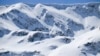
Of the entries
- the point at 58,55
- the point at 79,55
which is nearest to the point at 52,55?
the point at 58,55

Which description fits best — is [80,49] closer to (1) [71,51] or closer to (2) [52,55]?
(1) [71,51]

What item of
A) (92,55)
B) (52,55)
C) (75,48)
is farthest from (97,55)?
(52,55)

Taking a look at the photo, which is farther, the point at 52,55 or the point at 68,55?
the point at 52,55

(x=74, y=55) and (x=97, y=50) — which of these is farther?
(x=97, y=50)

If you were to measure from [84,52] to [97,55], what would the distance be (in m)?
9.66

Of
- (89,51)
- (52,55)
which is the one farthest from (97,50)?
(52,55)

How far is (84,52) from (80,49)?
175 inches

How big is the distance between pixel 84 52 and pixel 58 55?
19.0 metres

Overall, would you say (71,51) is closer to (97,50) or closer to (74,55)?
(74,55)

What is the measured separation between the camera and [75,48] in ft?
648

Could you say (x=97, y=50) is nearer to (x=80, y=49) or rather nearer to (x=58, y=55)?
(x=80, y=49)

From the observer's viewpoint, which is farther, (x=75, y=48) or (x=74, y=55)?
(x=75, y=48)

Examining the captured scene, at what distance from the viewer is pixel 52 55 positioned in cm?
19900

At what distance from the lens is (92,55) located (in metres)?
191
